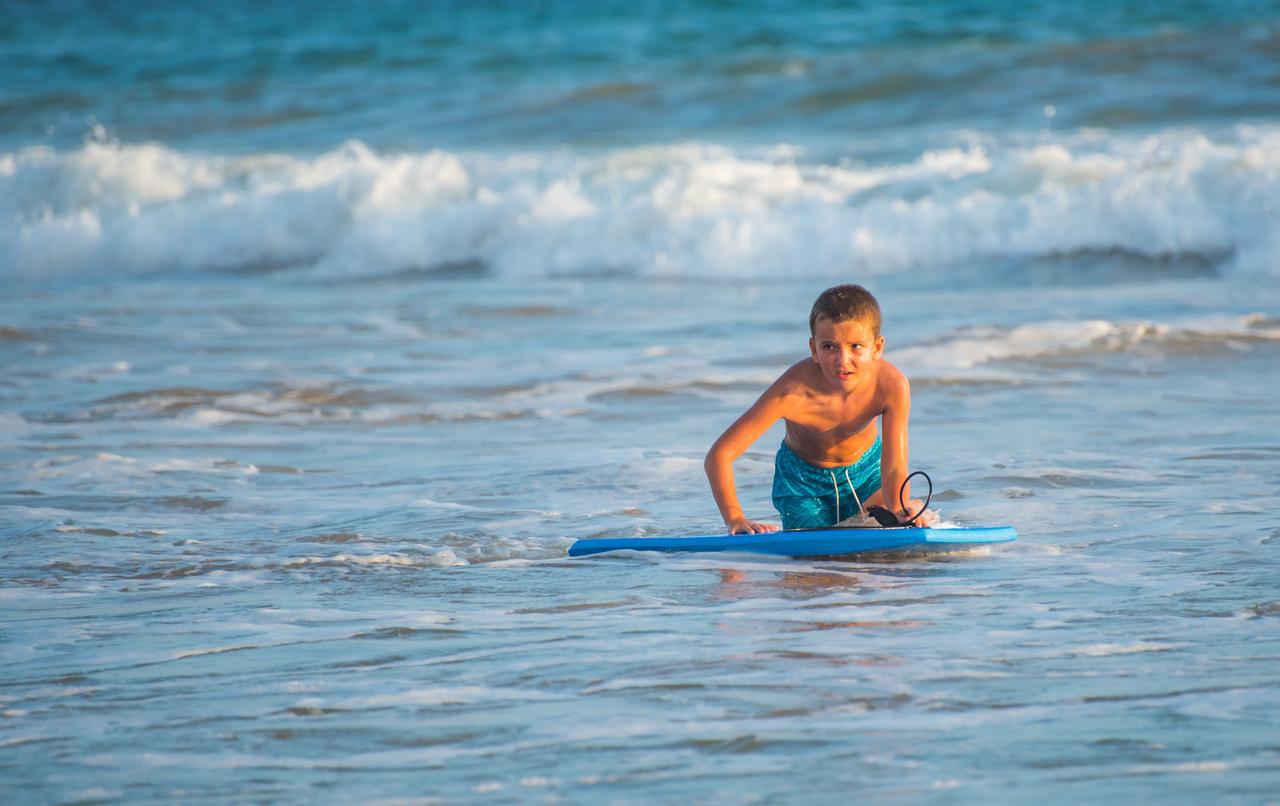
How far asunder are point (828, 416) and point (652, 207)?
28.3 feet

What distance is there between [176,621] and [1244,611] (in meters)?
2.64

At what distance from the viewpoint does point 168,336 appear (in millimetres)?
10109

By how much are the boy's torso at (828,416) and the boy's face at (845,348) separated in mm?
74

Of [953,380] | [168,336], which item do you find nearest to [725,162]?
[168,336]

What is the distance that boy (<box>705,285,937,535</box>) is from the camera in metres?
4.80

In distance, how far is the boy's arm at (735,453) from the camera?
4812mm

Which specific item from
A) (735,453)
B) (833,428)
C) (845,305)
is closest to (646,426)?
(833,428)

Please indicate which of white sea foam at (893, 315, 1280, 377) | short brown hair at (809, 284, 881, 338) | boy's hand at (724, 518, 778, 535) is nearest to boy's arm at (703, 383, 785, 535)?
boy's hand at (724, 518, 778, 535)

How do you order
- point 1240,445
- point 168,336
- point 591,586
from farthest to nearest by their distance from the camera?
1. point 168,336
2. point 1240,445
3. point 591,586

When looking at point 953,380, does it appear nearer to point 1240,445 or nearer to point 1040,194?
point 1240,445

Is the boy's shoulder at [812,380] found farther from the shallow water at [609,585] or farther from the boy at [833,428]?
the shallow water at [609,585]

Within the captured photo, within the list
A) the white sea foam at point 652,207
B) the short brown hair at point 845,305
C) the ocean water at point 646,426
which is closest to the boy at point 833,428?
the short brown hair at point 845,305

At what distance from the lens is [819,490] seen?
17.1 ft

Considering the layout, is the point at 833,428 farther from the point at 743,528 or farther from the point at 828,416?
the point at 743,528
